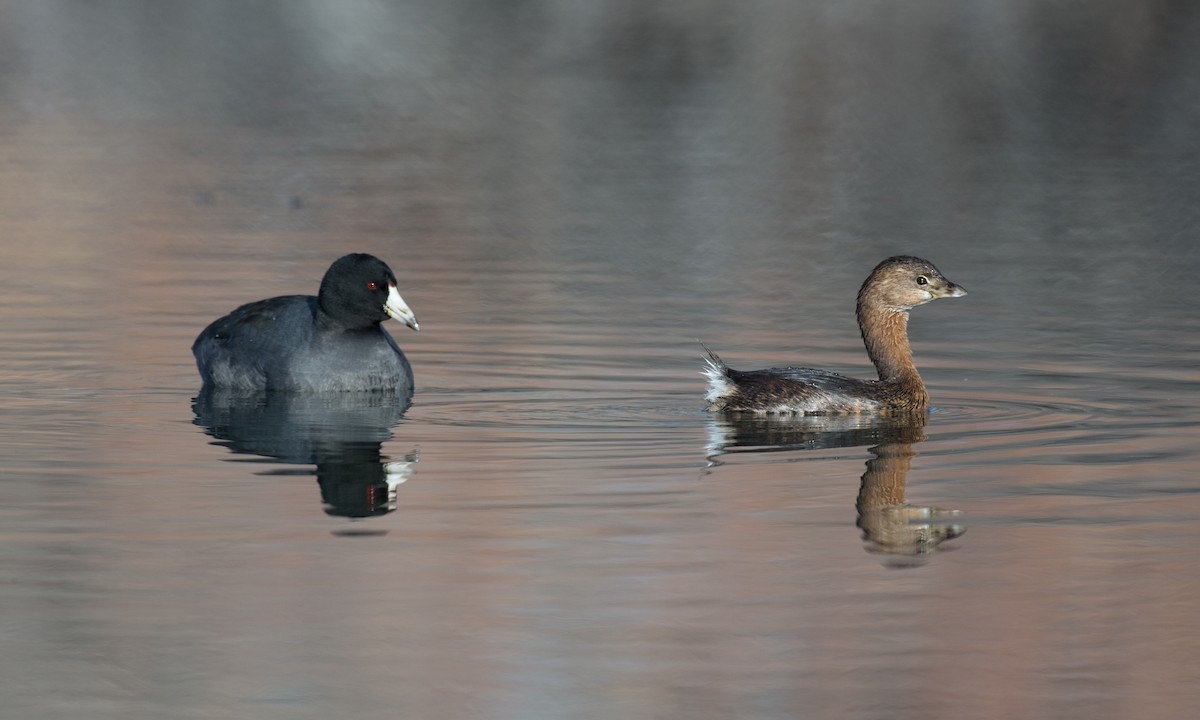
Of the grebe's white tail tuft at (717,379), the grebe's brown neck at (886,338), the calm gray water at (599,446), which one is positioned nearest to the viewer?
the calm gray water at (599,446)

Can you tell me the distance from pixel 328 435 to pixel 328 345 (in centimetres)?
198

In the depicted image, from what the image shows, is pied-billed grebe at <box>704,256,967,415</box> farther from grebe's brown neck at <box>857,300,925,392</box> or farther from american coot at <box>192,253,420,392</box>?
american coot at <box>192,253,420,392</box>

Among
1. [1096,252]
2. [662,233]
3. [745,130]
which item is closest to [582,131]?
[745,130]

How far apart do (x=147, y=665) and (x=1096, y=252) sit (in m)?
16.2

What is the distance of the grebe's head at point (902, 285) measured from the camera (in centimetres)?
1439

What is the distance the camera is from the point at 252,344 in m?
15.1

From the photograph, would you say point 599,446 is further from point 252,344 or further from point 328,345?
point 252,344

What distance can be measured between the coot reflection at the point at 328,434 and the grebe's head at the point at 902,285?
10.4ft

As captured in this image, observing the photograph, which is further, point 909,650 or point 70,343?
point 70,343

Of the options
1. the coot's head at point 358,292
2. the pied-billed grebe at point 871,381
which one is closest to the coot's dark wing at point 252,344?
the coot's head at point 358,292

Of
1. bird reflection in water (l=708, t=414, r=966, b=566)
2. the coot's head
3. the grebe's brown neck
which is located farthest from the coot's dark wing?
the grebe's brown neck

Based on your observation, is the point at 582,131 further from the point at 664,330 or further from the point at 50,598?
the point at 50,598

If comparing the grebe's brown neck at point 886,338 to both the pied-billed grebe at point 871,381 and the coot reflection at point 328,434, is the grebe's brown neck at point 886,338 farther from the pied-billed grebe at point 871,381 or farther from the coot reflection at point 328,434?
the coot reflection at point 328,434

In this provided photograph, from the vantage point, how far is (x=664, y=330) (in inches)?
667
